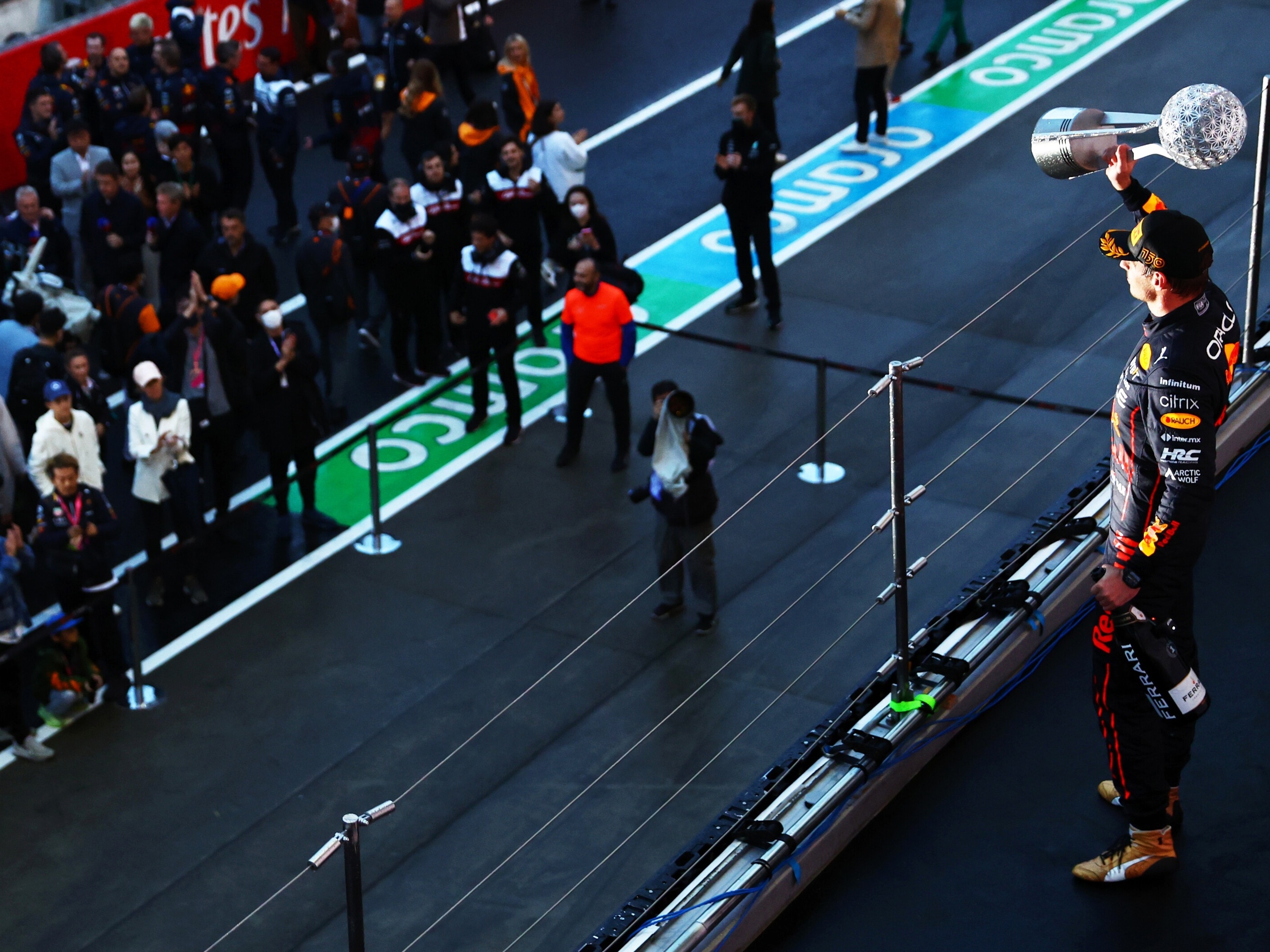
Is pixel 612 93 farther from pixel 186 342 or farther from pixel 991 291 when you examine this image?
pixel 186 342

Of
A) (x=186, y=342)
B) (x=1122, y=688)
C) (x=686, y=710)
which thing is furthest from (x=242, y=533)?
(x=1122, y=688)

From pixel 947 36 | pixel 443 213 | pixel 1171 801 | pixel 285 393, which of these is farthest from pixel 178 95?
pixel 1171 801

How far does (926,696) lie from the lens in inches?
260

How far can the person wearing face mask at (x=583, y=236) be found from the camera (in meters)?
14.4

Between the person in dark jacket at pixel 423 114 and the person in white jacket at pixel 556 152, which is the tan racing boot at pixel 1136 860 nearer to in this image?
the person in white jacket at pixel 556 152

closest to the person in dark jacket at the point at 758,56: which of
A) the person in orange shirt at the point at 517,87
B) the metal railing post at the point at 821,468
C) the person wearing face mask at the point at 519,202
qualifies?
the person in orange shirt at the point at 517,87

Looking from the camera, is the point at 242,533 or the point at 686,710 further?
the point at 242,533

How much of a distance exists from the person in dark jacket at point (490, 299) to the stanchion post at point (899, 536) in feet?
25.8

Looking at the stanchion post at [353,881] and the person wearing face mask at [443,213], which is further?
the person wearing face mask at [443,213]

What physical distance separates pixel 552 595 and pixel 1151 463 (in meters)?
7.21

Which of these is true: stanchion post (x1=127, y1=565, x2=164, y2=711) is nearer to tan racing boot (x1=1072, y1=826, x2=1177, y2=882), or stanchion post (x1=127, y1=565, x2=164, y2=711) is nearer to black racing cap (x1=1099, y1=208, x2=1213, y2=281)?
tan racing boot (x1=1072, y1=826, x2=1177, y2=882)

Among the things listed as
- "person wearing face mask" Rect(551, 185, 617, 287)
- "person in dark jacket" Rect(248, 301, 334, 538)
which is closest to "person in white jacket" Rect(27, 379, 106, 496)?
"person in dark jacket" Rect(248, 301, 334, 538)

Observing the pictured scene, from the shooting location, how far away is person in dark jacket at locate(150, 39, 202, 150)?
16.8 m

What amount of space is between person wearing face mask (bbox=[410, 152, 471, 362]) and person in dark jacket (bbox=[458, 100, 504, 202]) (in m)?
0.68
